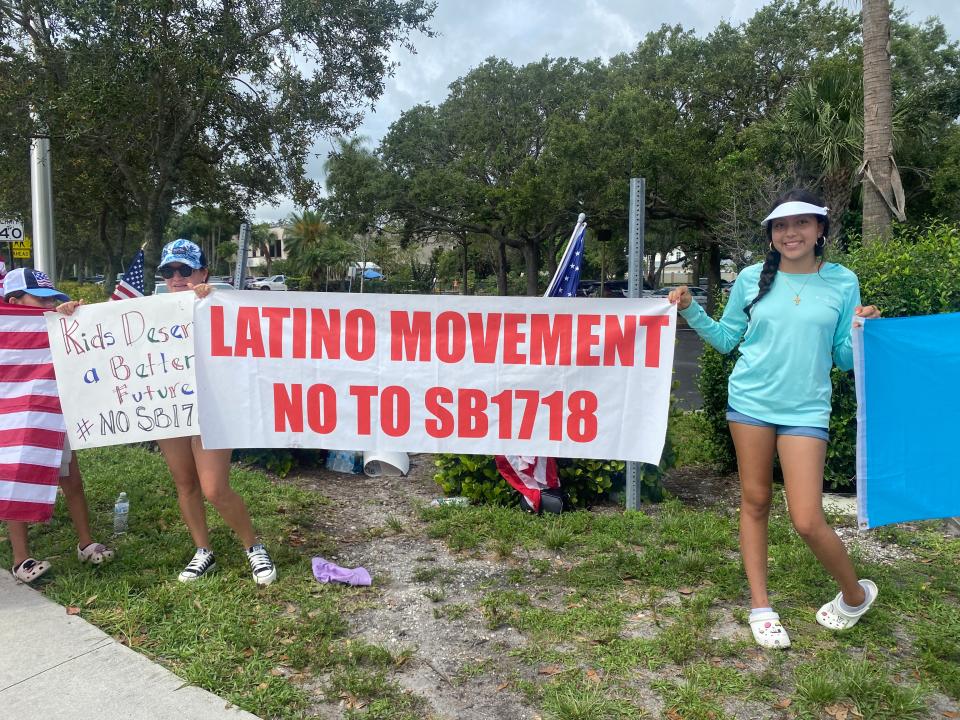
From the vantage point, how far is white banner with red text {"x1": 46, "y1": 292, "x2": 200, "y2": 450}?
383 cm

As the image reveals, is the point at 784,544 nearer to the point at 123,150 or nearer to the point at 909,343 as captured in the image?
the point at 909,343

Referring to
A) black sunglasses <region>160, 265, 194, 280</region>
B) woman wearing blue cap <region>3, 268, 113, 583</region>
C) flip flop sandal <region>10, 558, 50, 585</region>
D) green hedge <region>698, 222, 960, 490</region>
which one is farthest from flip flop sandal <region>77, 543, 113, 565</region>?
green hedge <region>698, 222, 960, 490</region>

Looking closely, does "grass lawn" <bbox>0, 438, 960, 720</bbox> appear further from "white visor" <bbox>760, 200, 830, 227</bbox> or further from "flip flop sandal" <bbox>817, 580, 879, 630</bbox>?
"white visor" <bbox>760, 200, 830, 227</bbox>

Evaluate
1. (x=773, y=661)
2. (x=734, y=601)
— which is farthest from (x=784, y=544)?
(x=773, y=661)

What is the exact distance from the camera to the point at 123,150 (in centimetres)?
1073

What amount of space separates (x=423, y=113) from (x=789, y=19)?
14.9 meters

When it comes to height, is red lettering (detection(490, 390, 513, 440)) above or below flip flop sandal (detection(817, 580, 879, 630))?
above

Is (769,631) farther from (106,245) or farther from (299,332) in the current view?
(106,245)

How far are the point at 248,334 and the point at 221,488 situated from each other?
83 centimetres

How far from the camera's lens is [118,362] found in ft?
12.7

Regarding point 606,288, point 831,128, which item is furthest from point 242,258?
point 606,288

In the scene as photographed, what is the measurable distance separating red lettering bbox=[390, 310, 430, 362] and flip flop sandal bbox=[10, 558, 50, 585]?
212 cm

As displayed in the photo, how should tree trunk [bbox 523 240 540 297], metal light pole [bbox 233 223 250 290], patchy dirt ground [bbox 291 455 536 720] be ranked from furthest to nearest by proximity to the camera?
1. tree trunk [bbox 523 240 540 297]
2. metal light pole [bbox 233 223 250 290]
3. patchy dirt ground [bbox 291 455 536 720]

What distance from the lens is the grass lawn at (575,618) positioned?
2.71 metres
